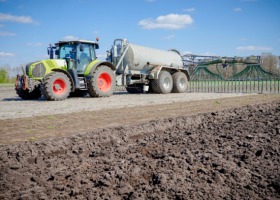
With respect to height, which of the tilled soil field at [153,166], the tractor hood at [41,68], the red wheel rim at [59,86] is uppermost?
the tractor hood at [41,68]

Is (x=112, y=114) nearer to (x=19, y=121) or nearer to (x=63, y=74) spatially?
(x=19, y=121)

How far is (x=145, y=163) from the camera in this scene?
132 inches

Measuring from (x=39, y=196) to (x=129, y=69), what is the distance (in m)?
12.6

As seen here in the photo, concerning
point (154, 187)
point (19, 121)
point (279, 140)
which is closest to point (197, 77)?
point (19, 121)

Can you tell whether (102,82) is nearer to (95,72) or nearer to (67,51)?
(95,72)

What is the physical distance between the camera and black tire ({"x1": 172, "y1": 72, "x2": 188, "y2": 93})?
56.1 ft

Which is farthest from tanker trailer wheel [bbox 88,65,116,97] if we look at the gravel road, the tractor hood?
the tractor hood

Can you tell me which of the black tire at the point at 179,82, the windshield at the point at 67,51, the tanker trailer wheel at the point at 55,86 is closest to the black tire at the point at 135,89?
the black tire at the point at 179,82

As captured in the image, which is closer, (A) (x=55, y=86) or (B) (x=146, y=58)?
(A) (x=55, y=86)

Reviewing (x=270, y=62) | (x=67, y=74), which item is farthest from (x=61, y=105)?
(x=270, y=62)

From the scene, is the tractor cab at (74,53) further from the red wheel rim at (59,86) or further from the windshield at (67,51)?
the red wheel rim at (59,86)

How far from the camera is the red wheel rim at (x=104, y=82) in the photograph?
13373mm

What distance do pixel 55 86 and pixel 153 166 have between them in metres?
9.22

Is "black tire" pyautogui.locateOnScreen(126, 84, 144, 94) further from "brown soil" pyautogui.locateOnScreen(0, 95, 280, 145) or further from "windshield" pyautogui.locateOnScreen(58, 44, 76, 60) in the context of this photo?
"brown soil" pyautogui.locateOnScreen(0, 95, 280, 145)
